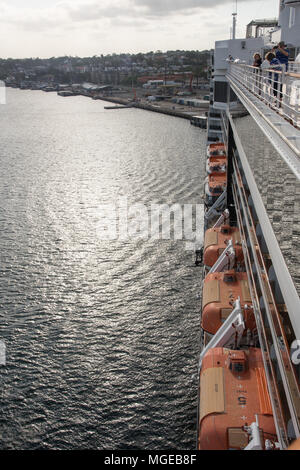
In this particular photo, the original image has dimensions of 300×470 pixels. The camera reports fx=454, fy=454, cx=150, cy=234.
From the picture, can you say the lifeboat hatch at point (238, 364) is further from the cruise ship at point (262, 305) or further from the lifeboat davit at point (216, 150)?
the lifeboat davit at point (216, 150)

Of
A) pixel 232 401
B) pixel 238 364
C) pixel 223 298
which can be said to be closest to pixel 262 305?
pixel 238 364

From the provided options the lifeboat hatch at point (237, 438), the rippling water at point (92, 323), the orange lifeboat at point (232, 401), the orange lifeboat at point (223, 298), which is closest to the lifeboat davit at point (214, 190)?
the rippling water at point (92, 323)

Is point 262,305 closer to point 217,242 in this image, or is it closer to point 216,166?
point 217,242

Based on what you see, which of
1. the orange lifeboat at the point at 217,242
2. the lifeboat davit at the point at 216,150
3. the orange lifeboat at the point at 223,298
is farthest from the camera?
the lifeboat davit at the point at 216,150

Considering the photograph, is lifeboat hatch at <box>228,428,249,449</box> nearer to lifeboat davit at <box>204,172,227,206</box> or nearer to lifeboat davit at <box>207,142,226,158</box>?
lifeboat davit at <box>204,172,227,206</box>

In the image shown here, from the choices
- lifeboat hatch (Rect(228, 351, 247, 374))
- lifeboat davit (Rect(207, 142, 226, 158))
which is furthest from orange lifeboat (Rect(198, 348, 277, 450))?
lifeboat davit (Rect(207, 142, 226, 158))

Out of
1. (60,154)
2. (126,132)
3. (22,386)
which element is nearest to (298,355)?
(22,386)
